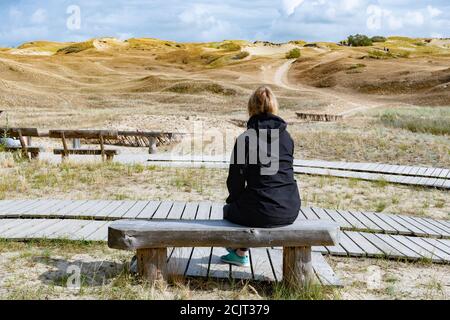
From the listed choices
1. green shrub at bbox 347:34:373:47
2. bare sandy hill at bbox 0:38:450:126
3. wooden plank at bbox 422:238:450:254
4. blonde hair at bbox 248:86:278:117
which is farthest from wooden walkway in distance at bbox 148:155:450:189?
green shrub at bbox 347:34:373:47

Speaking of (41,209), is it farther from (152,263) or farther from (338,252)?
(338,252)

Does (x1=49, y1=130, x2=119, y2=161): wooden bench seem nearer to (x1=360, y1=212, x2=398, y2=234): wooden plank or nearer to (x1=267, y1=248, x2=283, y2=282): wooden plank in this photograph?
(x1=360, y1=212, x2=398, y2=234): wooden plank

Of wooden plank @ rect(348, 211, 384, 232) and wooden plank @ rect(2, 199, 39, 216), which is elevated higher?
wooden plank @ rect(2, 199, 39, 216)

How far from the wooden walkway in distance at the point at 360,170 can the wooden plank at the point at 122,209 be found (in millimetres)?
3785

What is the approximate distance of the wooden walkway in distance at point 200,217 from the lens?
18.7 feet

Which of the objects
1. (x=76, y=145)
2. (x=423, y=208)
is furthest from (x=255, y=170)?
(x=76, y=145)

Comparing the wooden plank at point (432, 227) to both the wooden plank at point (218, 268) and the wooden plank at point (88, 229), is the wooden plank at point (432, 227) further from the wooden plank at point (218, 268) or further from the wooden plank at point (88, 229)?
the wooden plank at point (88, 229)

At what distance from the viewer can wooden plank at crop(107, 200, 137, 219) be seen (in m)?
6.79

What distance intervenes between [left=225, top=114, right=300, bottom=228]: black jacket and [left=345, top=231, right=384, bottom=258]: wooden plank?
155cm

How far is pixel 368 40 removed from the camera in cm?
7800

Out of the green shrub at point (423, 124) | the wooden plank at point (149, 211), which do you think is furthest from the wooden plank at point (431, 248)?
the green shrub at point (423, 124)

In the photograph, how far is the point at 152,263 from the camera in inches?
175
